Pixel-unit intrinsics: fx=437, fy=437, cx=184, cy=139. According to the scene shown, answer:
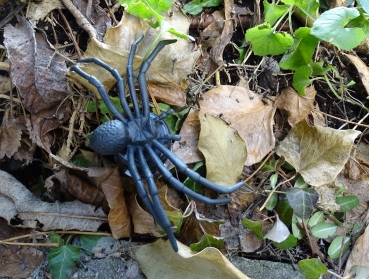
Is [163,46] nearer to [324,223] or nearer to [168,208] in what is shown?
[168,208]

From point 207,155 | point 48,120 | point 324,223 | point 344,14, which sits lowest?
point 324,223

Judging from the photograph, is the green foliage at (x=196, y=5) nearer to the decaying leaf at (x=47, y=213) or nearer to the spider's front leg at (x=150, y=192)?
the spider's front leg at (x=150, y=192)

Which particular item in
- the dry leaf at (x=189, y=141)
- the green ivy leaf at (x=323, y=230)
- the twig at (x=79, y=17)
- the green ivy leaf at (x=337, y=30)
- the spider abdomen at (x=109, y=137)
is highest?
the twig at (x=79, y=17)

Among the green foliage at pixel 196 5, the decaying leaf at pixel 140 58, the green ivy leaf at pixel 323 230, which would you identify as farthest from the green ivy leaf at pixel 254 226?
the green foliage at pixel 196 5

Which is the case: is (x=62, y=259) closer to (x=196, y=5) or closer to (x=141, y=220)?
(x=141, y=220)

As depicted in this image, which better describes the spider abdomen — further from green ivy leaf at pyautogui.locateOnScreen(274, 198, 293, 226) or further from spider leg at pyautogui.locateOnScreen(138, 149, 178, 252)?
green ivy leaf at pyautogui.locateOnScreen(274, 198, 293, 226)

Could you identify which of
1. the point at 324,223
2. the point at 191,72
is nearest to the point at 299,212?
the point at 324,223
